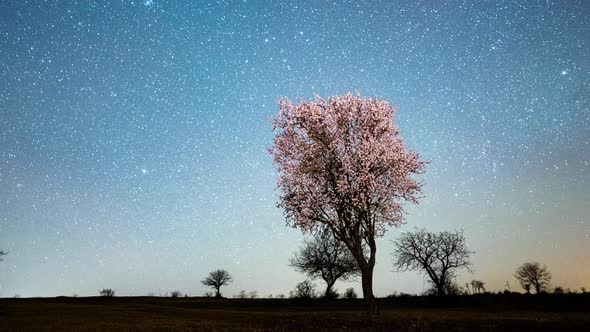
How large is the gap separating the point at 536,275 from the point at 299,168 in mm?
99915

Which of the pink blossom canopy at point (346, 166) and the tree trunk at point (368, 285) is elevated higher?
the pink blossom canopy at point (346, 166)

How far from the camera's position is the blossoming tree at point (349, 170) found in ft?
108

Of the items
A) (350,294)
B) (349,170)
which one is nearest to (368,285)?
(349,170)

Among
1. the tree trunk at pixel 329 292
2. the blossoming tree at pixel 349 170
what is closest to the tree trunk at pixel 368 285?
Result: the blossoming tree at pixel 349 170

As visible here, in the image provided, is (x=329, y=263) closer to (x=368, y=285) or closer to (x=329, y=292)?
(x=329, y=292)

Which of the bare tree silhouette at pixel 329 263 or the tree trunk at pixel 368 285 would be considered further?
the bare tree silhouette at pixel 329 263

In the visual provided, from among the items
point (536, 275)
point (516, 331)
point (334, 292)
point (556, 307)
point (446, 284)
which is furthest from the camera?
point (536, 275)

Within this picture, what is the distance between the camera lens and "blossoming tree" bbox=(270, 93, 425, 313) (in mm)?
32969

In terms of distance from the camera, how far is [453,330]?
2184 cm

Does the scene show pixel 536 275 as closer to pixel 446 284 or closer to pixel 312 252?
pixel 446 284

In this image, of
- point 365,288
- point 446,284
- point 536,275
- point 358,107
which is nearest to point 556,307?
point 446,284

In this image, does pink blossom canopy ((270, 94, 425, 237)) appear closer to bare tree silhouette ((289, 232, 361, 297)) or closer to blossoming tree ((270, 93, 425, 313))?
blossoming tree ((270, 93, 425, 313))

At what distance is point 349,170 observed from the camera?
109 ft

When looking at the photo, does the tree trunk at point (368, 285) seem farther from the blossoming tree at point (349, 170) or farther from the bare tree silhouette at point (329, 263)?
the bare tree silhouette at point (329, 263)
